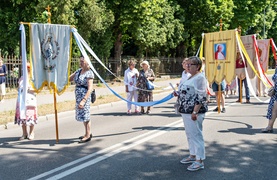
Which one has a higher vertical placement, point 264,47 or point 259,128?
point 264,47

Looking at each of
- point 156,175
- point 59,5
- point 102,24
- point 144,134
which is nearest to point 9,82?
point 59,5

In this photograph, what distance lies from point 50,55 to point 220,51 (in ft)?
17.4

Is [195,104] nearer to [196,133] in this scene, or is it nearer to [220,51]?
[196,133]

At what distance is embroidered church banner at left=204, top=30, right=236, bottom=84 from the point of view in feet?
32.5

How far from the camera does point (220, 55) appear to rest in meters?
10.1

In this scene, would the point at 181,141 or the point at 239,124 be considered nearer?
the point at 181,141

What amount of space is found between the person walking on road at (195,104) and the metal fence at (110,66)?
544 inches

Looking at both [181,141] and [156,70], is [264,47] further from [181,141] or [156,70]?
[156,70]

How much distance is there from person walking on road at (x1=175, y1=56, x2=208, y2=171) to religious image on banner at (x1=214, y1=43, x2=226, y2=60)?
5.11 meters

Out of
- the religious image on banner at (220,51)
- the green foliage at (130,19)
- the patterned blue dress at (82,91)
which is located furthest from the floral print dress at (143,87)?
the patterned blue dress at (82,91)

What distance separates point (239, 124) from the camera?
29.1 feet

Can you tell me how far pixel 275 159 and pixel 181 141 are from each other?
1.99 m

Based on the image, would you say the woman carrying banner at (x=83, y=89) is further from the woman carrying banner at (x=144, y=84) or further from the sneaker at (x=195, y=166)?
the woman carrying banner at (x=144, y=84)

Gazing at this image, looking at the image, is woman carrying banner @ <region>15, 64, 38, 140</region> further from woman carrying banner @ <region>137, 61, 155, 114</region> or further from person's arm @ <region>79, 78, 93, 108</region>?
woman carrying banner @ <region>137, 61, 155, 114</region>
